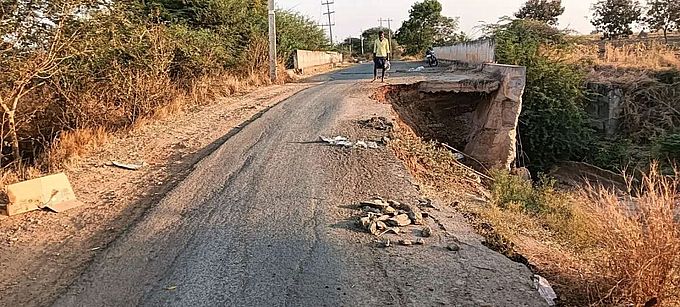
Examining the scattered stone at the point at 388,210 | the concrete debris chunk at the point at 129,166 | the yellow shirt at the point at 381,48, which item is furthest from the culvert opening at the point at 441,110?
the scattered stone at the point at 388,210

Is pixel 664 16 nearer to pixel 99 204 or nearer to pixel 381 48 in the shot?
pixel 381 48

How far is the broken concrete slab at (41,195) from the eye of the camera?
7129 mm

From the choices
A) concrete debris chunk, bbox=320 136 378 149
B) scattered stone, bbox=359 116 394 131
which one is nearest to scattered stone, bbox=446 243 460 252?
concrete debris chunk, bbox=320 136 378 149

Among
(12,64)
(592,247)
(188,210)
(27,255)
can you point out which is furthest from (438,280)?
(12,64)

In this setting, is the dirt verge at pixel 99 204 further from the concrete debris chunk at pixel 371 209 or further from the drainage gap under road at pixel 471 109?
the drainage gap under road at pixel 471 109

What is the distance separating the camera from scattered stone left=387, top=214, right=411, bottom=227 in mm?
6480

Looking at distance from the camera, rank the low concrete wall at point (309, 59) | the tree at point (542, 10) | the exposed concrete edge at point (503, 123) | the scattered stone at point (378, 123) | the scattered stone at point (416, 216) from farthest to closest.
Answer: the tree at point (542, 10), the low concrete wall at point (309, 59), the exposed concrete edge at point (503, 123), the scattered stone at point (378, 123), the scattered stone at point (416, 216)

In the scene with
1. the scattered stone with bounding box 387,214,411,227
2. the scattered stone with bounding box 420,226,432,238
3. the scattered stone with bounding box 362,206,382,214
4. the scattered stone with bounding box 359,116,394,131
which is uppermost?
the scattered stone with bounding box 359,116,394,131

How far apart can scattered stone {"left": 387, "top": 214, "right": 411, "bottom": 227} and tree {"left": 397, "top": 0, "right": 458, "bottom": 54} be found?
59715 mm

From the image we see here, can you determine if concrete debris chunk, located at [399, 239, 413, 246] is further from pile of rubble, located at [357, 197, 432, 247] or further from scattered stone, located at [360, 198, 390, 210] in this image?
scattered stone, located at [360, 198, 390, 210]

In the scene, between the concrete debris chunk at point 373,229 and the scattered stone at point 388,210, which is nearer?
the concrete debris chunk at point 373,229

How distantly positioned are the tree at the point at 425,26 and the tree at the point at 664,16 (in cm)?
2831

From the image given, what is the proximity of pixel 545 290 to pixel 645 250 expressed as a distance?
889 mm

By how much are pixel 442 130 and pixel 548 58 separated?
5.31 m
